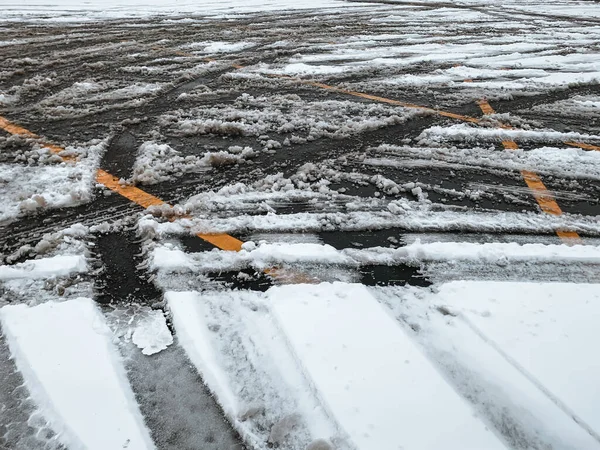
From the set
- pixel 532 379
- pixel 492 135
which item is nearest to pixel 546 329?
pixel 532 379

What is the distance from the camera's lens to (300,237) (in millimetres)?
3178

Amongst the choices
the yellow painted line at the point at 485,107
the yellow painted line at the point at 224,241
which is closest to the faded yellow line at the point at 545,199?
the yellow painted line at the point at 485,107

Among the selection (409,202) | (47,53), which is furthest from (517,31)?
(47,53)

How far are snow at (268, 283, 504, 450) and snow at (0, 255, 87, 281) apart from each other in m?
1.36

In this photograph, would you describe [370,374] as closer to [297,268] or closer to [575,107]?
[297,268]

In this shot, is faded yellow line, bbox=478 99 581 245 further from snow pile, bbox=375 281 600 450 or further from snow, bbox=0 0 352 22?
snow, bbox=0 0 352 22

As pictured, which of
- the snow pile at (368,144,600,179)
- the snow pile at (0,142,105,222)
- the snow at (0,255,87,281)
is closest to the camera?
the snow at (0,255,87,281)

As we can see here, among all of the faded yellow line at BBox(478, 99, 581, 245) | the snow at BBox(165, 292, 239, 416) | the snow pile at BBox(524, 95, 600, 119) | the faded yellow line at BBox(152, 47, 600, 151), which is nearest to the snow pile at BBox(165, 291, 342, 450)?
A: the snow at BBox(165, 292, 239, 416)

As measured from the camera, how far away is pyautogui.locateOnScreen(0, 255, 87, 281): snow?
8.86 ft

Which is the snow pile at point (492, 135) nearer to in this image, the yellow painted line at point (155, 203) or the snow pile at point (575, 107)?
the snow pile at point (575, 107)

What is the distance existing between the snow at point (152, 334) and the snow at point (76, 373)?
0.14 metres

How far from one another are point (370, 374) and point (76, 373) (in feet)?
4.96

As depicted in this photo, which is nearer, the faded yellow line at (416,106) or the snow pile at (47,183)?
the snow pile at (47,183)

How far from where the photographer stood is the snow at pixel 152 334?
2271mm
